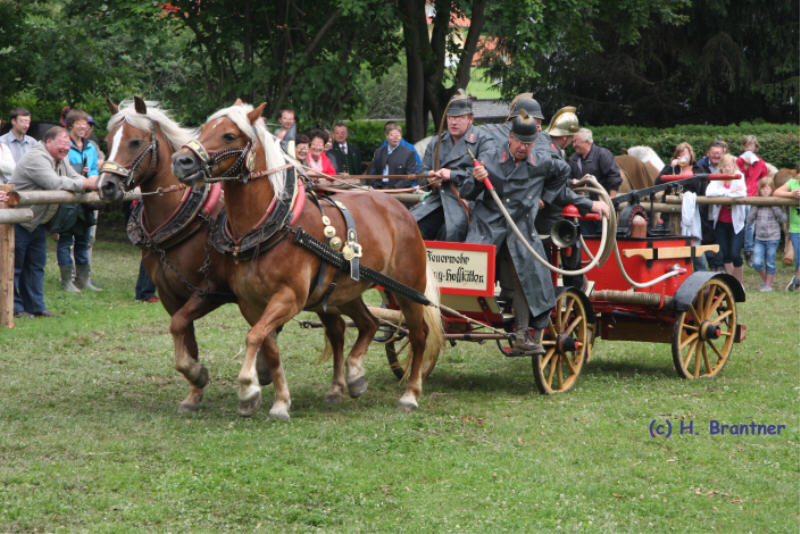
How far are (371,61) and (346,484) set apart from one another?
1285 centimetres

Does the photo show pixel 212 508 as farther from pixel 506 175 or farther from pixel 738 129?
pixel 738 129

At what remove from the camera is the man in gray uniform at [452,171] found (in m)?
8.06

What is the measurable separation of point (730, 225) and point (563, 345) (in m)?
7.38

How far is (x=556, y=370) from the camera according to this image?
8594mm

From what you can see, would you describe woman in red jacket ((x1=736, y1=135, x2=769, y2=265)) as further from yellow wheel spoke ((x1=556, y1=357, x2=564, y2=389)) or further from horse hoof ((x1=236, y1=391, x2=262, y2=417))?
horse hoof ((x1=236, y1=391, x2=262, y2=417))

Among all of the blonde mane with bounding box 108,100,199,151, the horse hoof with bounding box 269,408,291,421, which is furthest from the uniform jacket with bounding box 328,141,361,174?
the horse hoof with bounding box 269,408,291,421

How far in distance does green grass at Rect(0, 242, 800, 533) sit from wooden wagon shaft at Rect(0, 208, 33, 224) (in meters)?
1.12

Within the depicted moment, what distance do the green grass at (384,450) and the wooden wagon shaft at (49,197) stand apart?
1.42m

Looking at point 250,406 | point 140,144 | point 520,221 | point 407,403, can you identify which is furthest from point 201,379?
point 520,221

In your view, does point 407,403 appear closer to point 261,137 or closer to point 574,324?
point 574,324

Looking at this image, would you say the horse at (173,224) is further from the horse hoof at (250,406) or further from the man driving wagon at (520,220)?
the man driving wagon at (520,220)

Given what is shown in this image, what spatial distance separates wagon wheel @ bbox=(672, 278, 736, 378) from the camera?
884cm

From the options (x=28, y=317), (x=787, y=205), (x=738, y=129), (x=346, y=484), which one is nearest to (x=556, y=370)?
(x=346, y=484)

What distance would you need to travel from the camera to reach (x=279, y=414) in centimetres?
696
